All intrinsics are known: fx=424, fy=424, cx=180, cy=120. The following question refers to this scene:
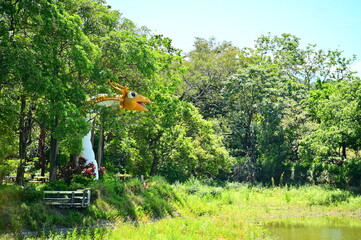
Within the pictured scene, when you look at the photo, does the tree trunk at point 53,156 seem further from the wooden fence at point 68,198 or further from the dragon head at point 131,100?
the dragon head at point 131,100

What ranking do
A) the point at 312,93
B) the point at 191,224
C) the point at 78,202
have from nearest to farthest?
the point at 78,202 → the point at 191,224 → the point at 312,93

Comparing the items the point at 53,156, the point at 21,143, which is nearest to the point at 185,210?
the point at 53,156

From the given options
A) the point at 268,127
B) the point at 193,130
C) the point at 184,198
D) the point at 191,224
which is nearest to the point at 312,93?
the point at 268,127

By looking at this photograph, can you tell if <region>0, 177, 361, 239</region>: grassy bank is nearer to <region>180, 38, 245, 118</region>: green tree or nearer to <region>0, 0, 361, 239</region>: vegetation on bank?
<region>0, 0, 361, 239</region>: vegetation on bank

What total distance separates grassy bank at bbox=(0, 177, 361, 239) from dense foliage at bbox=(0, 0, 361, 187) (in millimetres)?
2900

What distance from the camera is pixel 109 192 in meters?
21.2

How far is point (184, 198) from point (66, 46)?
41.2ft

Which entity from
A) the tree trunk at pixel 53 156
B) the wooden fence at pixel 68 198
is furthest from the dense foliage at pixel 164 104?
the wooden fence at pixel 68 198

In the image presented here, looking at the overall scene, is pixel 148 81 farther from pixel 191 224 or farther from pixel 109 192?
pixel 191 224

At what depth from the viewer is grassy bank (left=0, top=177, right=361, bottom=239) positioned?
1739 cm

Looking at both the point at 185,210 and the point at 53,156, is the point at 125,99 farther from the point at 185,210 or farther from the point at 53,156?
the point at 185,210

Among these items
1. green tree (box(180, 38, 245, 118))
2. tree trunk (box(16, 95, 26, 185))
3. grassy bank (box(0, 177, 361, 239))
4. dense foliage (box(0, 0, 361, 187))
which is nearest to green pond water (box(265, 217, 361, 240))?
grassy bank (box(0, 177, 361, 239))

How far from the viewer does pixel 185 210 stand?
25.1 m

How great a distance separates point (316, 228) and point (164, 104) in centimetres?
1124
